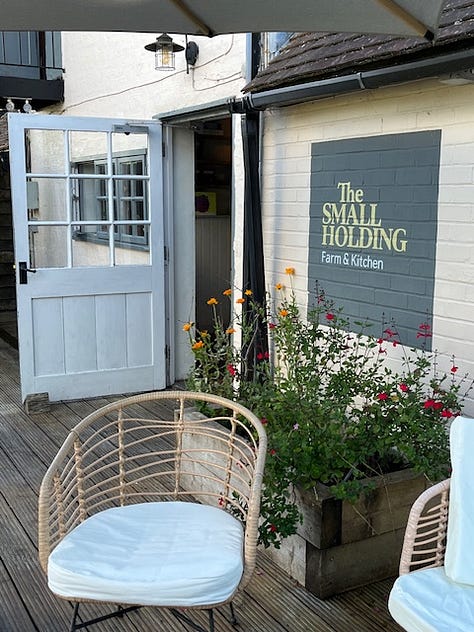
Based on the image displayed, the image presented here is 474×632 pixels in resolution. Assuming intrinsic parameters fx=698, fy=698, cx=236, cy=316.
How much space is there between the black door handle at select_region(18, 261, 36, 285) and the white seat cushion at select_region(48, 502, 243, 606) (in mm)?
2829

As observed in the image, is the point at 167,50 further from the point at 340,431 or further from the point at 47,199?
the point at 340,431

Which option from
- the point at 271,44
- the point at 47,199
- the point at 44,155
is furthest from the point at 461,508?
the point at 44,155

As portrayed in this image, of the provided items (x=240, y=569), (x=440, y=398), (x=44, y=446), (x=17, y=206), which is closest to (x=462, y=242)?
(x=440, y=398)

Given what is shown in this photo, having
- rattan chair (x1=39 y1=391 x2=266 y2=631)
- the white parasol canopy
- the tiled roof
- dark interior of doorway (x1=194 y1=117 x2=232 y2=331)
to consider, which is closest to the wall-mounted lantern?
the tiled roof

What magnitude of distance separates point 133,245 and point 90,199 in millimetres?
476

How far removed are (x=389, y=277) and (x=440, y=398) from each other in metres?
0.88

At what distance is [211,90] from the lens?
185 inches

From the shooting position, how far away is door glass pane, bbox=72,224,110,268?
16.4 ft

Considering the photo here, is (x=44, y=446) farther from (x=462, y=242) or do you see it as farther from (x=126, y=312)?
(x=462, y=242)

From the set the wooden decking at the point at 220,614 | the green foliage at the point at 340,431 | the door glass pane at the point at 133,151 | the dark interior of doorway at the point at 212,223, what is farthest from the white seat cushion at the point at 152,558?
the dark interior of doorway at the point at 212,223

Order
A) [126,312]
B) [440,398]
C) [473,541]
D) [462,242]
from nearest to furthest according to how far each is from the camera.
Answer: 1. [473,541]
2. [440,398]
3. [462,242]
4. [126,312]

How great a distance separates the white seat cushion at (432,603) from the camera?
68.9 inches

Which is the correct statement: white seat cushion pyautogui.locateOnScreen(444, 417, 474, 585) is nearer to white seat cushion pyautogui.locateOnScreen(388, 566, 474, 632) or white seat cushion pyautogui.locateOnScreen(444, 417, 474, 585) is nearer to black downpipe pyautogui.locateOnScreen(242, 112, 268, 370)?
white seat cushion pyautogui.locateOnScreen(388, 566, 474, 632)

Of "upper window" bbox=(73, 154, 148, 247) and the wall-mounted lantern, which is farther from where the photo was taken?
"upper window" bbox=(73, 154, 148, 247)
